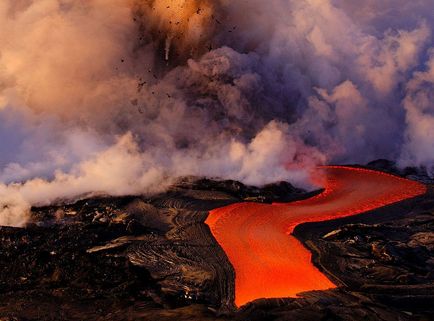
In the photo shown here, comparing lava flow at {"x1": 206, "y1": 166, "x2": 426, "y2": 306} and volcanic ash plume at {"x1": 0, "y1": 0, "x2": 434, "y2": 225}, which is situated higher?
volcanic ash plume at {"x1": 0, "y1": 0, "x2": 434, "y2": 225}

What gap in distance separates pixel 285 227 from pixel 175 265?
5.94 m

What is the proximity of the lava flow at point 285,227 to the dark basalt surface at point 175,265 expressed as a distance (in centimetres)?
50

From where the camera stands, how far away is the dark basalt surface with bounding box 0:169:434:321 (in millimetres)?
13148

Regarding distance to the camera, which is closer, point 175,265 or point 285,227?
point 175,265

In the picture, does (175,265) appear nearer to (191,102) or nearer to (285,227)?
(285,227)

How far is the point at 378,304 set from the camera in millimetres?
13578

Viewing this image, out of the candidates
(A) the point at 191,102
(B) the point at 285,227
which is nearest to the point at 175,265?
(B) the point at 285,227

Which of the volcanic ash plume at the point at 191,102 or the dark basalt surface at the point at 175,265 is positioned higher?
the volcanic ash plume at the point at 191,102

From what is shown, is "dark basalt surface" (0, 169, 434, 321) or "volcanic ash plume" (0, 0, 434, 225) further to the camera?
"volcanic ash plume" (0, 0, 434, 225)

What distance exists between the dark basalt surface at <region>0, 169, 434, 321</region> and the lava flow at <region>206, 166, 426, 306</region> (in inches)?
19.7

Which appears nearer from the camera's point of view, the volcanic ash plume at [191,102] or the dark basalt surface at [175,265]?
the dark basalt surface at [175,265]

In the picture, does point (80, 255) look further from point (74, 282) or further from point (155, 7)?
point (155, 7)

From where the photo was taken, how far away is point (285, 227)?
65.6 ft

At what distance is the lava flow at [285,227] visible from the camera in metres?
15.2
